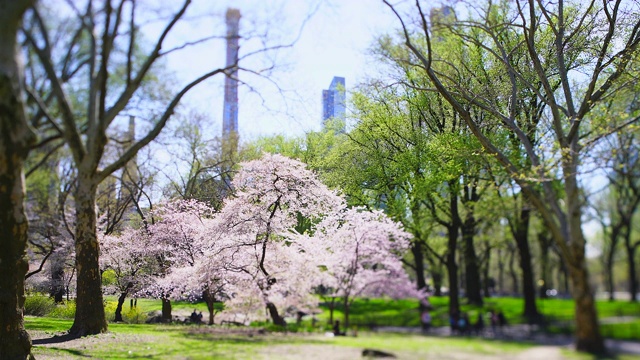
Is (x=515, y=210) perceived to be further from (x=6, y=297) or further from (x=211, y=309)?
(x=6, y=297)

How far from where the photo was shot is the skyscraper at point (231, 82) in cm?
783

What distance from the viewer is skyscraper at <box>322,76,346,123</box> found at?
30.8ft

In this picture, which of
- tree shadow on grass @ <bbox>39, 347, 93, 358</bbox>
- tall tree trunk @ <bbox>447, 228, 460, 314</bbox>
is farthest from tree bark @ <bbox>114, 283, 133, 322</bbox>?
tall tree trunk @ <bbox>447, 228, 460, 314</bbox>

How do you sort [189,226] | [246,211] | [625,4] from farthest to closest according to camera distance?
1. [189,226]
2. [246,211]
3. [625,4]

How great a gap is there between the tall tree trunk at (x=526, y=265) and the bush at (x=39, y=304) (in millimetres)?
8705

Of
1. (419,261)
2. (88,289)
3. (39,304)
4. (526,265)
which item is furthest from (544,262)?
(39,304)

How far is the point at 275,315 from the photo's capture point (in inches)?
290

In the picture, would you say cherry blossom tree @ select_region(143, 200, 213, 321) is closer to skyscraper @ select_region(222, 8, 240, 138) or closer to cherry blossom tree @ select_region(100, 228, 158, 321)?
cherry blossom tree @ select_region(100, 228, 158, 321)

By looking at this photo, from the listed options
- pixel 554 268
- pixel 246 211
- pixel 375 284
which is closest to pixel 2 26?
pixel 246 211

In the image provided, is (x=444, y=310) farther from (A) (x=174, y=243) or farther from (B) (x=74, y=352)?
(A) (x=174, y=243)

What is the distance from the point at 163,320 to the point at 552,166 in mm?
7284

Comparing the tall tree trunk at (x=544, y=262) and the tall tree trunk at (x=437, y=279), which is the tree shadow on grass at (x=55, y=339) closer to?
the tall tree trunk at (x=437, y=279)

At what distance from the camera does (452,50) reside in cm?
890

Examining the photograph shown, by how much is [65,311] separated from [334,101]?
22.4 feet
